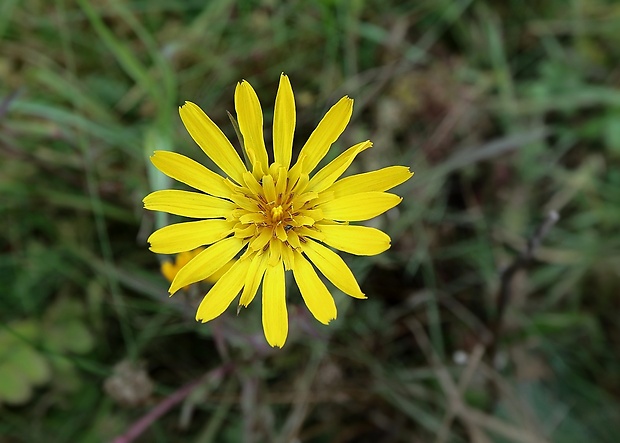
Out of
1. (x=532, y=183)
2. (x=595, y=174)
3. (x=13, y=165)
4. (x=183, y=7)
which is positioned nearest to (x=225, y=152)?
(x=13, y=165)

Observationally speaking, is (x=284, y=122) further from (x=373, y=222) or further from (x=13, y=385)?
(x=13, y=385)

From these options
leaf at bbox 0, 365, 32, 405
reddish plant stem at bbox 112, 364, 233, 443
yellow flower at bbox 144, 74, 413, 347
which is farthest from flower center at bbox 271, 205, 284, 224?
leaf at bbox 0, 365, 32, 405

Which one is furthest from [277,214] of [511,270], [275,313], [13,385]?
[13,385]

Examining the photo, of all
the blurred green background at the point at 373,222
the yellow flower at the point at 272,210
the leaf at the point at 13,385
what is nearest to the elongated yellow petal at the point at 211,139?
the yellow flower at the point at 272,210

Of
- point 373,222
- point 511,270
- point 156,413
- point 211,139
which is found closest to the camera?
point 211,139

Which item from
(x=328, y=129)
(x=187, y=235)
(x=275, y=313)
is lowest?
(x=275, y=313)

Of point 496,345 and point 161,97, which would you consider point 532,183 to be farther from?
point 161,97
